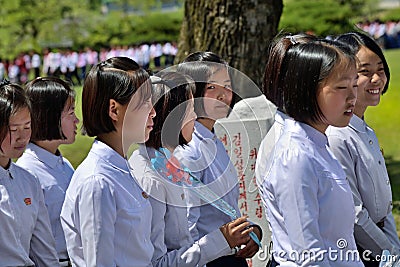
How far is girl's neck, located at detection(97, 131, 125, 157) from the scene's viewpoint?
9.03 feet

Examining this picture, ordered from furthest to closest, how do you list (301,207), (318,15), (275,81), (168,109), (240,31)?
(318,15)
(240,31)
(168,109)
(275,81)
(301,207)

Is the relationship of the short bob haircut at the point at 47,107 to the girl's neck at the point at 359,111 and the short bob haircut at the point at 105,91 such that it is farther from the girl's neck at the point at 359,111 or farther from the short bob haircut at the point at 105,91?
the girl's neck at the point at 359,111

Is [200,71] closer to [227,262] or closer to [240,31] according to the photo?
[227,262]

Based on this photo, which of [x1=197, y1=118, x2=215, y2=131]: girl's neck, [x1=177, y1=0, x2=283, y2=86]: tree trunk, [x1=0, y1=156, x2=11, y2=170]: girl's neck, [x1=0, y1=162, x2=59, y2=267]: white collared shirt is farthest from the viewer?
[x1=177, y1=0, x2=283, y2=86]: tree trunk

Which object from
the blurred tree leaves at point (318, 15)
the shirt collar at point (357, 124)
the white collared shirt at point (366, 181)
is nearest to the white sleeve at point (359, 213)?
the white collared shirt at point (366, 181)

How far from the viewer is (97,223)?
255 cm

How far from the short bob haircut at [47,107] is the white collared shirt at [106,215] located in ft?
2.77

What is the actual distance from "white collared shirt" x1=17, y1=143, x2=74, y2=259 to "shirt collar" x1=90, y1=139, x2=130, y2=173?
31.4 inches

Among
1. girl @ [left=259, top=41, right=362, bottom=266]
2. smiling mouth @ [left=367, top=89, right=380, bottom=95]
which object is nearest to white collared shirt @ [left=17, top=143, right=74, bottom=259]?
girl @ [left=259, top=41, right=362, bottom=266]

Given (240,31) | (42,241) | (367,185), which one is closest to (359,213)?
(367,185)

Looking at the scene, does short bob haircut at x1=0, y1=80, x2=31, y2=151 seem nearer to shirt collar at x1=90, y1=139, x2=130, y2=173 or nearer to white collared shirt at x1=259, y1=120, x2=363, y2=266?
shirt collar at x1=90, y1=139, x2=130, y2=173

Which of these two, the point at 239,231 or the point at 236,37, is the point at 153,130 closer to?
the point at 239,231

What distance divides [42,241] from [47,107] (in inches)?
28.1

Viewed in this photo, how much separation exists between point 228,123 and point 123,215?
182 cm
